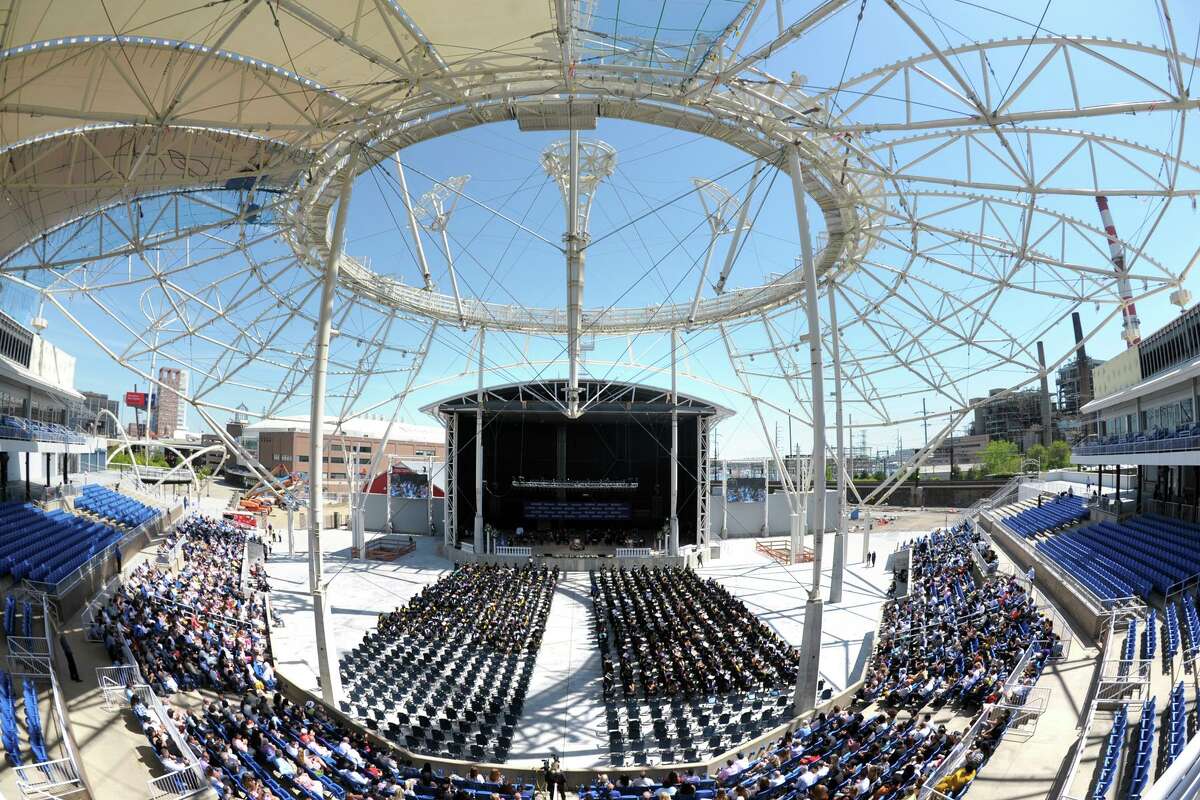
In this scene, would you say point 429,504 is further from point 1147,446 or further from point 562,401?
point 1147,446

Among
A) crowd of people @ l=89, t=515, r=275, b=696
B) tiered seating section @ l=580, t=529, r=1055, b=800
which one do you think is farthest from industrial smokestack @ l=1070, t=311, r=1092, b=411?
crowd of people @ l=89, t=515, r=275, b=696

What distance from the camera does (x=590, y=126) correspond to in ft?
60.2

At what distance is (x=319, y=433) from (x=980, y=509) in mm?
42659

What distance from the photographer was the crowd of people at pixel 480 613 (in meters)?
22.4

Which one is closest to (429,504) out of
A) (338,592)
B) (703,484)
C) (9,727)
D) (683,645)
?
(338,592)

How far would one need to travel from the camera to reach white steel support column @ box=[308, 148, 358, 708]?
16.9 metres

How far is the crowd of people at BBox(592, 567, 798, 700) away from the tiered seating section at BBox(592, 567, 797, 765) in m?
0.03

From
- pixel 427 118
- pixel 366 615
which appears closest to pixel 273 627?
pixel 366 615

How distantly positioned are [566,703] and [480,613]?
7.99 meters

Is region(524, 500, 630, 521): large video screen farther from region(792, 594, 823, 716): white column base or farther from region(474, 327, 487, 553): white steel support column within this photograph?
region(792, 594, 823, 716): white column base

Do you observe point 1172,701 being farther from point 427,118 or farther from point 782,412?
point 782,412

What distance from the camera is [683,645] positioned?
68.9 feet

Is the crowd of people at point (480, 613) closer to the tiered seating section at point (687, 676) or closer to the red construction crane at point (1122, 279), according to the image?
the tiered seating section at point (687, 676)

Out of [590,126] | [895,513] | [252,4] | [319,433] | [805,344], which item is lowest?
[895,513]
